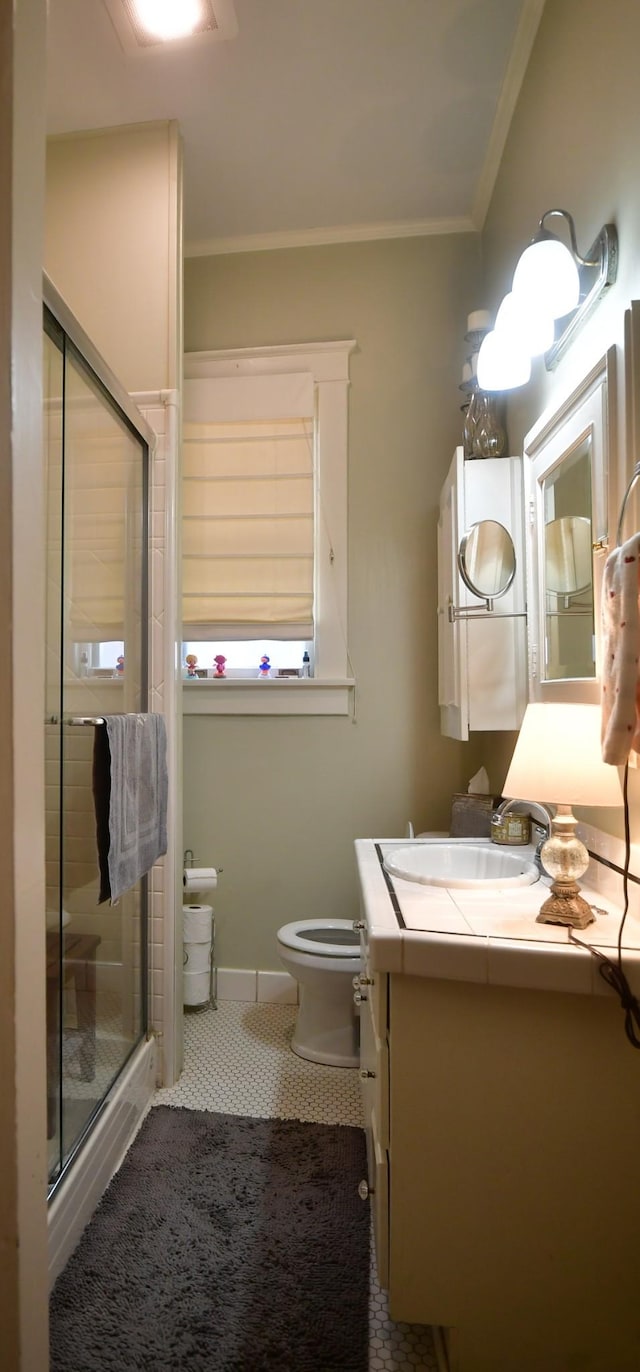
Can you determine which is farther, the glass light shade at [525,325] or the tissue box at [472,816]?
the tissue box at [472,816]

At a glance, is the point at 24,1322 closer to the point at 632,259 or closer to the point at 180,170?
the point at 632,259

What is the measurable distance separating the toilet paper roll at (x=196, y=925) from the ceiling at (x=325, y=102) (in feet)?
8.14

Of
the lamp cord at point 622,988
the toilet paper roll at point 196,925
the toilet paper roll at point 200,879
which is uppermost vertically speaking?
the lamp cord at point 622,988

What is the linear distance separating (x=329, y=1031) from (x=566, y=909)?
1201 mm

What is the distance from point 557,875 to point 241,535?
5.52 feet

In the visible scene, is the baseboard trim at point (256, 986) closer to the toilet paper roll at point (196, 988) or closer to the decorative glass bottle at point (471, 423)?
the toilet paper roll at point (196, 988)

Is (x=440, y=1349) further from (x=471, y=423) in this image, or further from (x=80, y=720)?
(x=471, y=423)

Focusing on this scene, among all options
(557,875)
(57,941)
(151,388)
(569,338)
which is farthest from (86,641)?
(569,338)

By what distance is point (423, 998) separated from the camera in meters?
0.92

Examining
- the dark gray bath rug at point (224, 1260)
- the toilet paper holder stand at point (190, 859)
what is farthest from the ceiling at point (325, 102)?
the dark gray bath rug at point (224, 1260)

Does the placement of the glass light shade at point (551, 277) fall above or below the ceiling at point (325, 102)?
below

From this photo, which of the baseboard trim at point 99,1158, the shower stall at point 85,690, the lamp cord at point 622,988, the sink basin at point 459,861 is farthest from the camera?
the sink basin at point 459,861

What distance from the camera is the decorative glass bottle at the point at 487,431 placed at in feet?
5.81

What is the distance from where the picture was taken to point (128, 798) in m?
1.42
